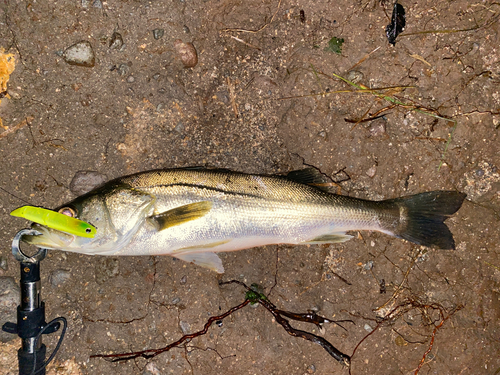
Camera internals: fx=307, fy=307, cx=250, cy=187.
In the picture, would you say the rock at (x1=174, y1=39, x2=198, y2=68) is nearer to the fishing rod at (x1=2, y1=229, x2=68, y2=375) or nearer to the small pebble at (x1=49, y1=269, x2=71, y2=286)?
the fishing rod at (x1=2, y1=229, x2=68, y2=375)

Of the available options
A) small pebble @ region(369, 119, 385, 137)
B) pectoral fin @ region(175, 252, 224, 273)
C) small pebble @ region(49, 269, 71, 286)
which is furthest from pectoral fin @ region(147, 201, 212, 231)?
small pebble @ region(369, 119, 385, 137)

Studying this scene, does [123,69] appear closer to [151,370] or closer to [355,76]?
[355,76]

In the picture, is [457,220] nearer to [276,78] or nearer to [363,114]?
[363,114]

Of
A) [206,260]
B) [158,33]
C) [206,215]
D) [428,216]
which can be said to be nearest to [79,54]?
[158,33]

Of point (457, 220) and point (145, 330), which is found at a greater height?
point (457, 220)

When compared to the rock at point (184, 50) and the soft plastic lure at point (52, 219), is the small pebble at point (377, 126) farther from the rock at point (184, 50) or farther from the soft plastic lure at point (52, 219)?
the soft plastic lure at point (52, 219)

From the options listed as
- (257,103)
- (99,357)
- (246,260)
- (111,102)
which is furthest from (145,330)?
(257,103)
